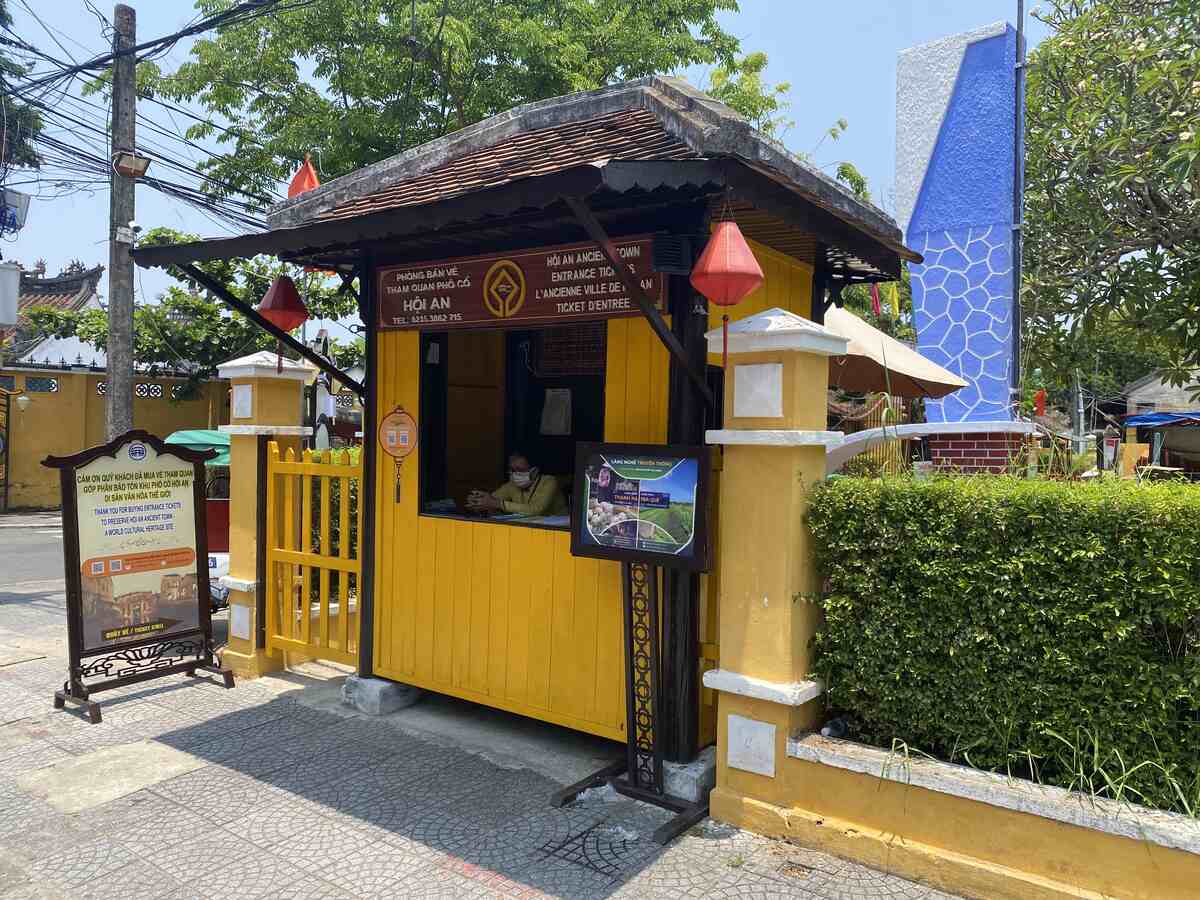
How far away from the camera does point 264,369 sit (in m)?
6.27

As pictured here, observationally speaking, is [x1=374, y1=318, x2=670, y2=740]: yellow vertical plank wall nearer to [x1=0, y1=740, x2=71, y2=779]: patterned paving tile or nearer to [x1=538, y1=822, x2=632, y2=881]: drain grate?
[x1=538, y1=822, x2=632, y2=881]: drain grate

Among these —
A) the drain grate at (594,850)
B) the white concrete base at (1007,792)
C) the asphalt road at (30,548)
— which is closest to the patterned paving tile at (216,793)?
the drain grate at (594,850)

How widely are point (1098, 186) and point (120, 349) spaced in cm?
1078

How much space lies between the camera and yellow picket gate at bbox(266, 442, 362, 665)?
19.6 ft

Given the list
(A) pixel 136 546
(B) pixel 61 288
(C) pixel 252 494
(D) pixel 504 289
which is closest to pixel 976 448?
(D) pixel 504 289

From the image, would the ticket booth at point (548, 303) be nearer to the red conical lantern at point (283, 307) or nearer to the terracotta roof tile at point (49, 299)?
the red conical lantern at point (283, 307)

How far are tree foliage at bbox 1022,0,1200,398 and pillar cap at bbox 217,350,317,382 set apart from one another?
21.5 ft

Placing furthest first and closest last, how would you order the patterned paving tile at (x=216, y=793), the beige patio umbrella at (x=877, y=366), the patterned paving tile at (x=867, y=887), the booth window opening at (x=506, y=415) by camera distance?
the beige patio umbrella at (x=877, y=366) → the booth window opening at (x=506, y=415) → the patterned paving tile at (x=216, y=793) → the patterned paving tile at (x=867, y=887)

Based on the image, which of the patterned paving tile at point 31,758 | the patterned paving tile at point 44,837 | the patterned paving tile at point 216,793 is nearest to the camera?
the patterned paving tile at point 44,837

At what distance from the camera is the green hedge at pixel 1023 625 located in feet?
10.3

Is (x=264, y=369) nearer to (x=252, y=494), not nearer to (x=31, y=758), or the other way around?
(x=252, y=494)

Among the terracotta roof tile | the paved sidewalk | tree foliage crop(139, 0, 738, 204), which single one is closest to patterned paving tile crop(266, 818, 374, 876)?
the paved sidewalk

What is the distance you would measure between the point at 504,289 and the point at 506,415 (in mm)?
2236

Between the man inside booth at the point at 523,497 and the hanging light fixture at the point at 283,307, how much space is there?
1.68 m
